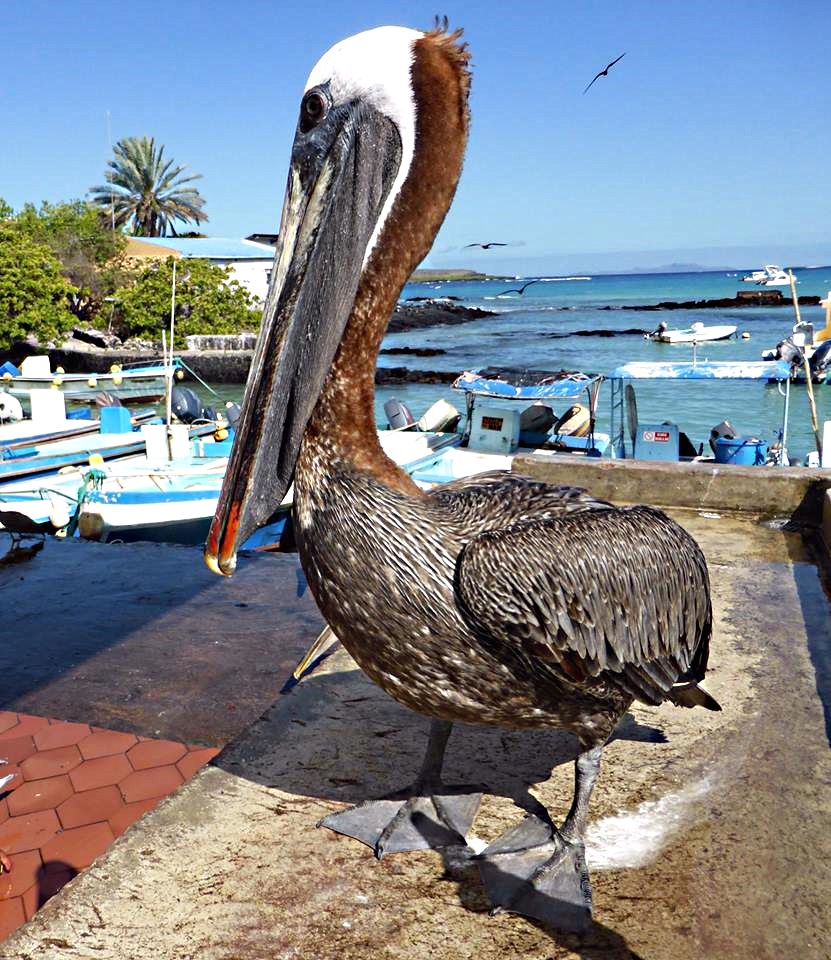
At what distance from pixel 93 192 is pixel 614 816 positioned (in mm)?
59837

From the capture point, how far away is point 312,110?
208 cm

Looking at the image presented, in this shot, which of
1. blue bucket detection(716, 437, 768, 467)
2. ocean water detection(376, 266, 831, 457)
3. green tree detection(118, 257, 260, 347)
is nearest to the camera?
blue bucket detection(716, 437, 768, 467)

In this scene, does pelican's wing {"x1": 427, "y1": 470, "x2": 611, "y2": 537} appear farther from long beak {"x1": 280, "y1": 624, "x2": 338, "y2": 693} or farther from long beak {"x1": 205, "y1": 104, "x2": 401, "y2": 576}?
long beak {"x1": 280, "y1": 624, "x2": 338, "y2": 693}

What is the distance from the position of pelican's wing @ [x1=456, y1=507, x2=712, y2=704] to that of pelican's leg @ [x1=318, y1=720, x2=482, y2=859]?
0.67 meters

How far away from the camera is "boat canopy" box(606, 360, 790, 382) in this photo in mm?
12570

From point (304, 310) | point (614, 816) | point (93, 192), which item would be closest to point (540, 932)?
point (614, 816)

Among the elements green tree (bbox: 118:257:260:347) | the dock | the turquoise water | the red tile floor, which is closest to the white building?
green tree (bbox: 118:257:260:347)

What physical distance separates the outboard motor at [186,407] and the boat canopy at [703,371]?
Answer: 9620mm

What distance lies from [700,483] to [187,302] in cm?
3291

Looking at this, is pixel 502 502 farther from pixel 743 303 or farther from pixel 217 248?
pixel 743 303

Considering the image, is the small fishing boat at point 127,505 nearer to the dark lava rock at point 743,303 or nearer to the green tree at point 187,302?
the green tree at point 187,302

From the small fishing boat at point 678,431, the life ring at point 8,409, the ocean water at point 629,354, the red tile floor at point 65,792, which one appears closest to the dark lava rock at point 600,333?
the ocean water at point 629,354

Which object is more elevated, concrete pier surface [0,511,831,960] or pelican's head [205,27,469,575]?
pelican's head [205,27,469,575]

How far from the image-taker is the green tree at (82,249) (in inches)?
1518
